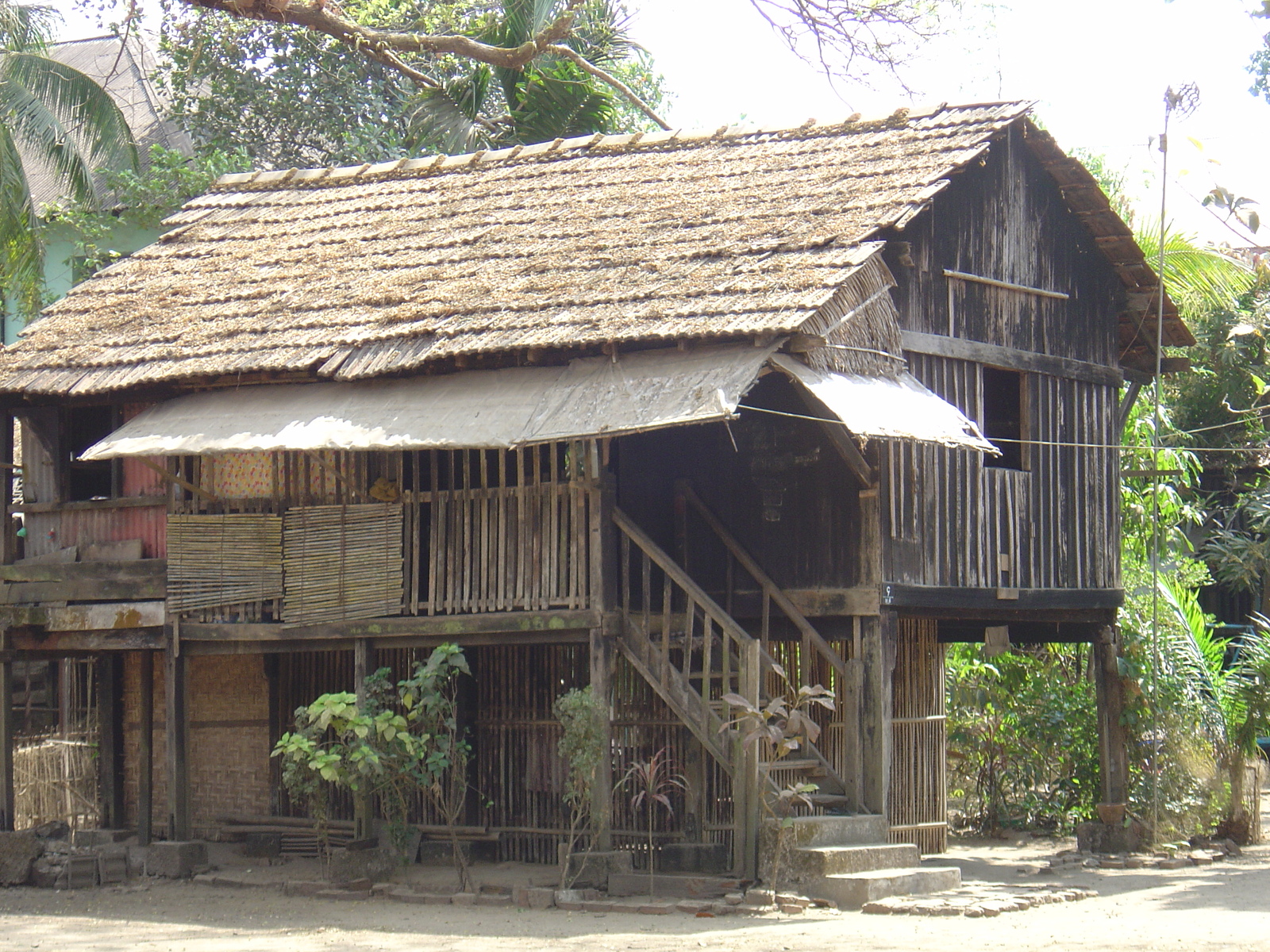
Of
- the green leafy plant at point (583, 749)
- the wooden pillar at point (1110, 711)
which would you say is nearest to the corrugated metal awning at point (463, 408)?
the green leafy plant at point (583, 749)

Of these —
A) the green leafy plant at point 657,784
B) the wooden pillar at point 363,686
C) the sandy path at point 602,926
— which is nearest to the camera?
the sandy path at point 602,926

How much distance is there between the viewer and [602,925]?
30.8 feet

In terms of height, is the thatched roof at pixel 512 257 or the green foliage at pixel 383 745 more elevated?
the thatched roof at pixel 512 257

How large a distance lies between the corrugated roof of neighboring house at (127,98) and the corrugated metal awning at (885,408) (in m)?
14.5

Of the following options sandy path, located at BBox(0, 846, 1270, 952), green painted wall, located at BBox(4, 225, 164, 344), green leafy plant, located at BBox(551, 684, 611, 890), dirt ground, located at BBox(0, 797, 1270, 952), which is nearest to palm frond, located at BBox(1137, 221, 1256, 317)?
dirt ground, located at BBox(0, 797, 1270, 952)

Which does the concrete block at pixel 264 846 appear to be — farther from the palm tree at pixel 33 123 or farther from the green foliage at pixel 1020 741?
the palm tree at pixel 33 123

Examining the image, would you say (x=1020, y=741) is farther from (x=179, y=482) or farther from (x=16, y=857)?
(x=16, y=857)

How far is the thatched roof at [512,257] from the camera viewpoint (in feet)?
34.8

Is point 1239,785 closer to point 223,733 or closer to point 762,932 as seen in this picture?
point 762,932

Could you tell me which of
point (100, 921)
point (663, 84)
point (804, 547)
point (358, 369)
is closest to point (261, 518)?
point (358, 369)

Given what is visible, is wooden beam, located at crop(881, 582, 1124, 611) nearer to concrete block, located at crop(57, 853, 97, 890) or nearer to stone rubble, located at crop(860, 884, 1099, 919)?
stone rubble, located at crop(860, 884, 1099, 919)

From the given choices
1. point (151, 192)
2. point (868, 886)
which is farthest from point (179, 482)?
point (151, 192)

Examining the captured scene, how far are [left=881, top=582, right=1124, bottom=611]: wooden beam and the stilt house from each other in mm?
33

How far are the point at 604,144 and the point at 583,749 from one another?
5952mm
